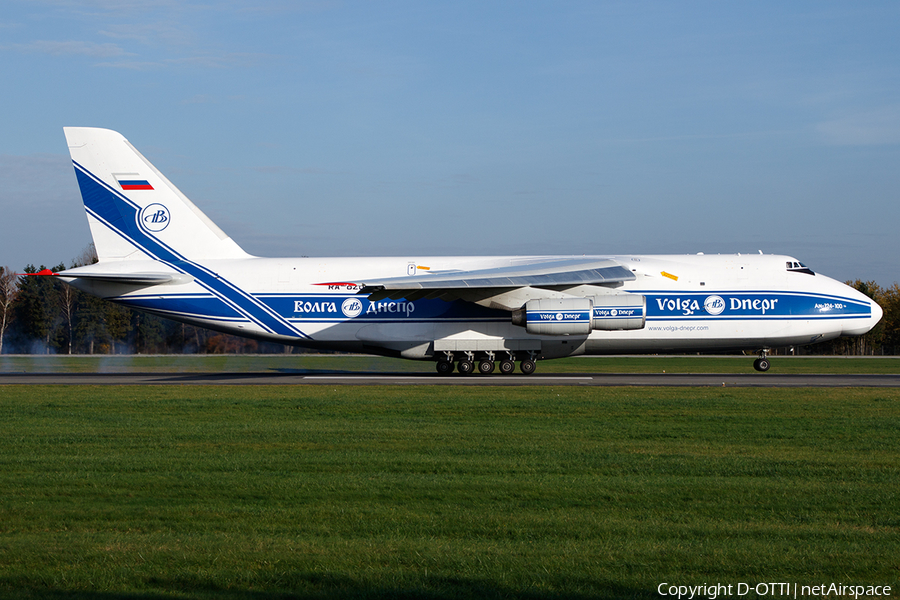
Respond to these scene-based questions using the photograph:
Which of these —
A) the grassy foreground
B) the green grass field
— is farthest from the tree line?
the grassy foreground

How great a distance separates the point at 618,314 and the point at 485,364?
197 inches

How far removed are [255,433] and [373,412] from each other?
3.29m

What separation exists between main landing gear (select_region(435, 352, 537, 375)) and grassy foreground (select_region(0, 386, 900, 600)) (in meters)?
11.8

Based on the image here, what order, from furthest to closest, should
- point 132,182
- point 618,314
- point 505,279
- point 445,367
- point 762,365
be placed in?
point 762,365 → point 132,182 → point 445,367 → point 618,314 → point 505,279

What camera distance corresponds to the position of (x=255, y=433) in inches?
498

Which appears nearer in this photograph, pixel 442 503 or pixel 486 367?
pixel 442 503

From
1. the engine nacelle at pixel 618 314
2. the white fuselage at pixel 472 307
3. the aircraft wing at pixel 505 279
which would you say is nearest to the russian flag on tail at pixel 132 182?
the white fuselage at pixel 472 307

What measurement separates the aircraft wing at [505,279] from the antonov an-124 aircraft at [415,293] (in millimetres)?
125

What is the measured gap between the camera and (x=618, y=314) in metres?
25.3

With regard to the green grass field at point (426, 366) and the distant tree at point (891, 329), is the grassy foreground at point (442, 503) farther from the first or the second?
the distant tree at point (891, 329)

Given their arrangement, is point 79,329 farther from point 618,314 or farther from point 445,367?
point 618,314

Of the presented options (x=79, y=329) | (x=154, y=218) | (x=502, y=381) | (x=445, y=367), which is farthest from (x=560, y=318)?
(x=79, y=329)

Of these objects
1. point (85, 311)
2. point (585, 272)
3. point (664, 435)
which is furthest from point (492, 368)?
point (85, 311)

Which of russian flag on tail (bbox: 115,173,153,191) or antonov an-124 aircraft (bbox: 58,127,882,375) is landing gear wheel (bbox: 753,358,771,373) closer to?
antonov an-124 aircraft (bbox: 58,127,882,375)
